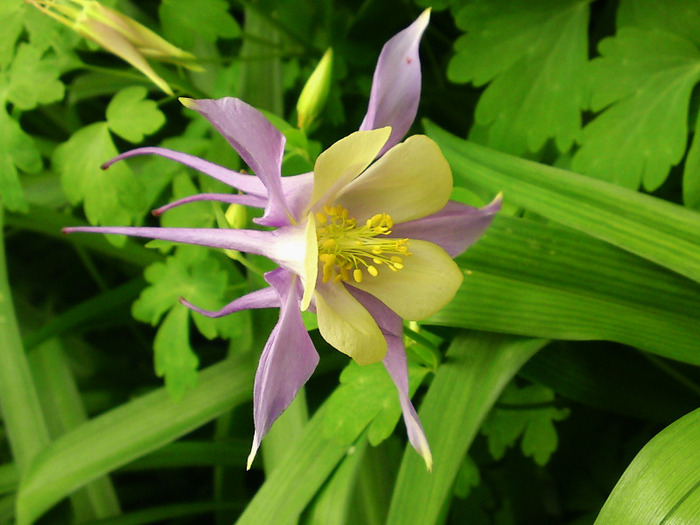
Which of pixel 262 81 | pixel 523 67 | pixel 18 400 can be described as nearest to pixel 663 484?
pixel 523 67

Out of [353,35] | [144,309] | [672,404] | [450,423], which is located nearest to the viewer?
[450,423]

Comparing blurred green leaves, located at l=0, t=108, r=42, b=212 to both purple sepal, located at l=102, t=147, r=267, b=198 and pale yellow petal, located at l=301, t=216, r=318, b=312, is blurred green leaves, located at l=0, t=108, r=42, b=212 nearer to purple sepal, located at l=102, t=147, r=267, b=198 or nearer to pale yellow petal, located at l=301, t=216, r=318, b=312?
purple sepal, located at l=102, t=147, r=267, b=198

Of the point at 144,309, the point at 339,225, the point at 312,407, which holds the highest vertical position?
the point at 339,225

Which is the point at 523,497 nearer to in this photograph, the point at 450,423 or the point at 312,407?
the point at 312,407

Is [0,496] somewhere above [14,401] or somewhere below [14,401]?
below

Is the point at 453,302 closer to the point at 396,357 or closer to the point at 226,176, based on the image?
the point at 396,357

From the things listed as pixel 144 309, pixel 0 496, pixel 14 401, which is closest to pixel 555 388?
pixel 144 309
